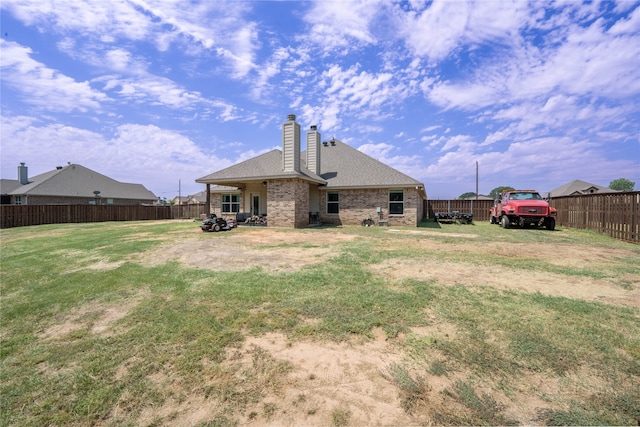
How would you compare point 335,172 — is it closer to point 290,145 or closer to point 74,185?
point 290,145

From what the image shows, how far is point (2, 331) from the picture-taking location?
384 centimetres

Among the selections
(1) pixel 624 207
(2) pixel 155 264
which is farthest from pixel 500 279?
(1) pixel 624 207

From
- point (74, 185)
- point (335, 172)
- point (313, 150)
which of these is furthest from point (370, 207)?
point (74, 185)

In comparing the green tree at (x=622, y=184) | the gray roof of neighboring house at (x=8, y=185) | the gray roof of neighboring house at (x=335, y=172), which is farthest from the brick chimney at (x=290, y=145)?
the green tree at (x=622, y=184)

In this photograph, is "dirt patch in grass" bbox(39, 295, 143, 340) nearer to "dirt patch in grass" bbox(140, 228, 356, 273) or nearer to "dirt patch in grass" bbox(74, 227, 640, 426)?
"dirt patch in grass" bbox(74, 227, 640, 426)

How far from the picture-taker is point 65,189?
30469 millimetres

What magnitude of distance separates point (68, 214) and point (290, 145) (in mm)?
19805

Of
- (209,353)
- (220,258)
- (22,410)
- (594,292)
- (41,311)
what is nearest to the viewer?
(22,410)

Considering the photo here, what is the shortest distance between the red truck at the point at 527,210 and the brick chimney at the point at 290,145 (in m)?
11.8

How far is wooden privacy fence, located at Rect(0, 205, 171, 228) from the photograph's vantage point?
1955 centimetres

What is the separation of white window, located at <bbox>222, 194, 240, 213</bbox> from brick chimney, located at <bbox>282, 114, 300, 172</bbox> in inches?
254

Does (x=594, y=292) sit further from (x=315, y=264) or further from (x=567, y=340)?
(x=315, y=264)

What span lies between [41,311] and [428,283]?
6366mm

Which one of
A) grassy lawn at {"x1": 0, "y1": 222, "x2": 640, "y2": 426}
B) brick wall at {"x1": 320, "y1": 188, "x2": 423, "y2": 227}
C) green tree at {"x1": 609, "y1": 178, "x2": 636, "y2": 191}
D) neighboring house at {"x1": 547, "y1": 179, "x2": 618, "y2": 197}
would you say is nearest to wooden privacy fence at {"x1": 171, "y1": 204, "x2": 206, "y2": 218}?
brick wall at {"x1": 320, "y1": 188, "x2": 423, "y2": 227}
